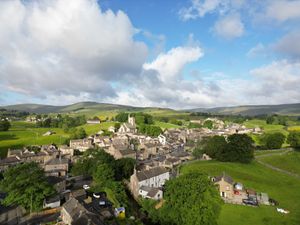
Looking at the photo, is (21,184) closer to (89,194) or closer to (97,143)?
(89,194)

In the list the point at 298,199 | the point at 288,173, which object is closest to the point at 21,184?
the point at 298,199

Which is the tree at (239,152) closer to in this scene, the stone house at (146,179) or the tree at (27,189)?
the stone house at (146,179)

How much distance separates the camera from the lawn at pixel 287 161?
75.8 metres

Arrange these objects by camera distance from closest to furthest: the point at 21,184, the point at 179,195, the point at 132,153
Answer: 1. the point at 179,195
2. the point at 21,184
3. the point at 132,153

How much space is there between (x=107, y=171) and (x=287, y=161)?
2464 inches

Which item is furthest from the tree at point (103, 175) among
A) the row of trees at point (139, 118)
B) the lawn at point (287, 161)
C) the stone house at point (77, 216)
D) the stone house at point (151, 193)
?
the row of trees at point (139, 118)

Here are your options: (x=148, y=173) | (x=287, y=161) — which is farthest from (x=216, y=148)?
(x=148, y=173)

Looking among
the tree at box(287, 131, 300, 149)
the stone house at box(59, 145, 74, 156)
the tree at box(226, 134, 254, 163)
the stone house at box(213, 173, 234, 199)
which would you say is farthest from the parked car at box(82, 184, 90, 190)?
the tree at box(287, 131, 300, 149)

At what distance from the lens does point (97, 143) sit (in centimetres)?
10831

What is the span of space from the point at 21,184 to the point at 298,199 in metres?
52.3

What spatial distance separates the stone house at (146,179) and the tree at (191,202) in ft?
52.2

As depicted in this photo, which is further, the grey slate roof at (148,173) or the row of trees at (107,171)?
the grey slate roof at (148,173)

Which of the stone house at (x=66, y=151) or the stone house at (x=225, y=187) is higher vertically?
the stone house at (x=66, y=151)

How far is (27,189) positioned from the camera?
1505 inches
